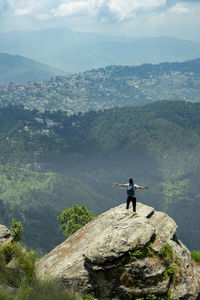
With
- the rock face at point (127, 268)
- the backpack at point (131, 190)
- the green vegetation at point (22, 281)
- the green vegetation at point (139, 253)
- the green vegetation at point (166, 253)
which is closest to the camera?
the green vegetation at point (22, 281)

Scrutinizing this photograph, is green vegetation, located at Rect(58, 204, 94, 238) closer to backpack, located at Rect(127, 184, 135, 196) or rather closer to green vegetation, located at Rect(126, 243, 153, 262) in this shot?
backpack, located at Rect(127, 184, 135, 196)

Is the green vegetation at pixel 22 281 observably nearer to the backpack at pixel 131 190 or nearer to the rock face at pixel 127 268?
the rock face at pixel 127 268

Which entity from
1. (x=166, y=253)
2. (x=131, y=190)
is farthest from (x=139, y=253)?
(x=131, y=190)

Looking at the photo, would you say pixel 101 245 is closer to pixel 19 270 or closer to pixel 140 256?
pixel 140 256

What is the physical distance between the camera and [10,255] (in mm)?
19031

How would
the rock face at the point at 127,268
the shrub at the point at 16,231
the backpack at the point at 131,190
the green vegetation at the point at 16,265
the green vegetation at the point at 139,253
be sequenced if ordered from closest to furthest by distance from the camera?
the green vegetation at the point at 16,265 < the rock face at the point at 127,268 < the green vegetation at the point at 139,253 < the shrub at the point at 16,231 < the backpack at the point at 131,190

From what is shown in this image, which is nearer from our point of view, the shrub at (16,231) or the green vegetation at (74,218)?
the shrub at (16,231)

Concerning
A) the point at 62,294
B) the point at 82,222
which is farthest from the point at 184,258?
the point at 82,222

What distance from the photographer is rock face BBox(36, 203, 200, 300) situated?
19.1m

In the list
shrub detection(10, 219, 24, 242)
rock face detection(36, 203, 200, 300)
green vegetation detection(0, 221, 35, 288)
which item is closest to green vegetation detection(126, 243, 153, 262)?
rock face detection(36, 203, 200, 300)

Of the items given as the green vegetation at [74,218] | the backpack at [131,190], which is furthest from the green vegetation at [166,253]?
the green vegetation at [74,218]

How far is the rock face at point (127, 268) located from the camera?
1912cm

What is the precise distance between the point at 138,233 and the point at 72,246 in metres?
6.45

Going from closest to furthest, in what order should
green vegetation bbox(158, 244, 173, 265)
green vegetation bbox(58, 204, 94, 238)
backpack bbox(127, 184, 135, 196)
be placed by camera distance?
green vegetation bbox(158, 244, 173, 265) → backpack bbox(127, 184, 135, 196) → green vegetation bbox(58, 204, 94, 238)
